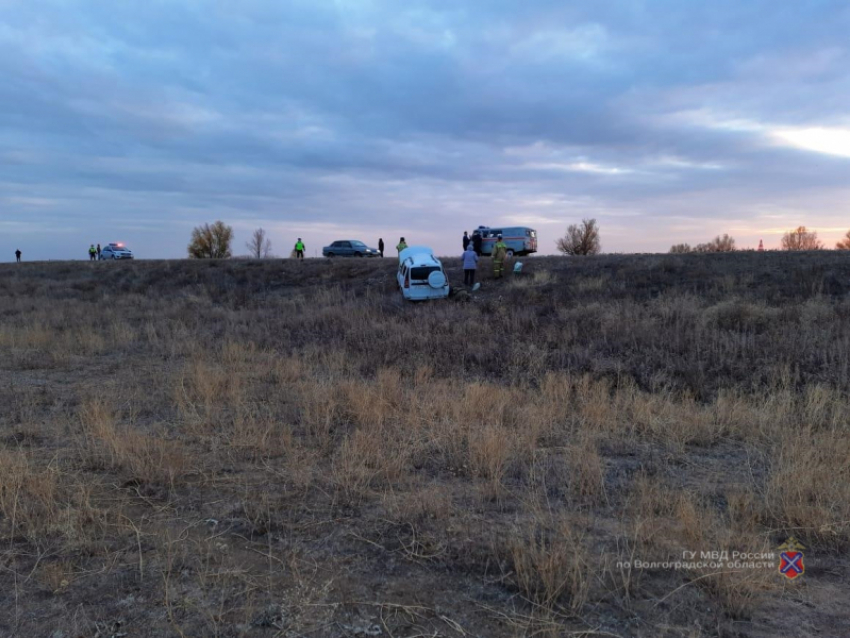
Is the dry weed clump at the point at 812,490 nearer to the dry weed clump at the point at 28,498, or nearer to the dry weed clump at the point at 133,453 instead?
the dry weed clump at the point at 133,453

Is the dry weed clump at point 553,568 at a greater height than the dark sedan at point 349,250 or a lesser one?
lesser

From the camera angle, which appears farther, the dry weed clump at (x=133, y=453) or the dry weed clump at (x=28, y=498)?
the dry weed clump at (x=133, y=453)

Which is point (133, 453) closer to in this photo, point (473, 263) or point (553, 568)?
point (553, 568)

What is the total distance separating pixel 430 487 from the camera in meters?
4.72

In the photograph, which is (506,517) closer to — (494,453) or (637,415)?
(494,453)

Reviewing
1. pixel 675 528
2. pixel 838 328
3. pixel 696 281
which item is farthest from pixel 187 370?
pixel 696 281

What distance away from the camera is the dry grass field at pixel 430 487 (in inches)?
121

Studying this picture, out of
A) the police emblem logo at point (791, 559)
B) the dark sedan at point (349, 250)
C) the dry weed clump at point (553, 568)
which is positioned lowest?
the police emblem logo at point (791, 559)

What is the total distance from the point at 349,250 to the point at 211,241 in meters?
43.1

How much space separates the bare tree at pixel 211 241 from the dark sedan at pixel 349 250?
38995 mm

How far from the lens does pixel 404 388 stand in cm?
837

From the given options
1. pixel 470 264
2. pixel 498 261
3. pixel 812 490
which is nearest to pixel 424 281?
pixel 470 264

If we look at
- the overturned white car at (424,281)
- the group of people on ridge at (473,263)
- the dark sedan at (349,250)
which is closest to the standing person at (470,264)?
the group of people on ridge at (473,263)

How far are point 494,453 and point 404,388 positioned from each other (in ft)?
11.1
